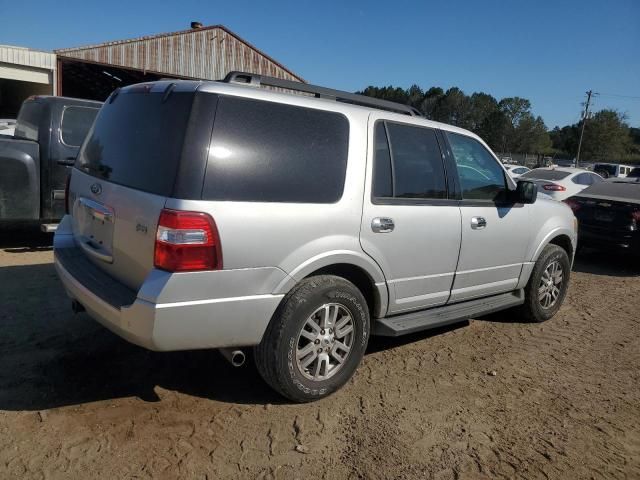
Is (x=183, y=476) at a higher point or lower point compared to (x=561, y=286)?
lower

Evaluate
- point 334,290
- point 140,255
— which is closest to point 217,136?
point 140,255

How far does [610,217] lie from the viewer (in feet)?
26.1

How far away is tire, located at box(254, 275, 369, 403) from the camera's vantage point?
9.64 feet

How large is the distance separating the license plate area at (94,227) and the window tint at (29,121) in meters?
3.68

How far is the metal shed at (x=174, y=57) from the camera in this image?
20547mm

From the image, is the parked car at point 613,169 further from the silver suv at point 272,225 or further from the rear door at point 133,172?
the rear door at point 133,172

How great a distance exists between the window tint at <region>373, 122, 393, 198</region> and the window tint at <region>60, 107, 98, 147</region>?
15.1 feet

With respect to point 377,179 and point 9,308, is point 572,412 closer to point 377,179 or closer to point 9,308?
point 377,179

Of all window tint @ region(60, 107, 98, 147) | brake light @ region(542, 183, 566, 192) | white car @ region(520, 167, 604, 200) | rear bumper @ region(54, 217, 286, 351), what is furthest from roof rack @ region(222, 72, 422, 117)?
brake light @ region(542, 183, 566, 192)

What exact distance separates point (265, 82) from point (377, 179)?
3.36 ft

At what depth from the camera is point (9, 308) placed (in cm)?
448

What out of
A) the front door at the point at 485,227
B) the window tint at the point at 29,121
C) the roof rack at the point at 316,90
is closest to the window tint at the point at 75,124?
the window tint at the point at 29,121

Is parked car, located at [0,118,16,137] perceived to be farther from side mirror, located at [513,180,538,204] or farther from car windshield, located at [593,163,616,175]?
car windshield, located at [593,163,616,175]

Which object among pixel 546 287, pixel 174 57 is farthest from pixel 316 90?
pixel 174 57
